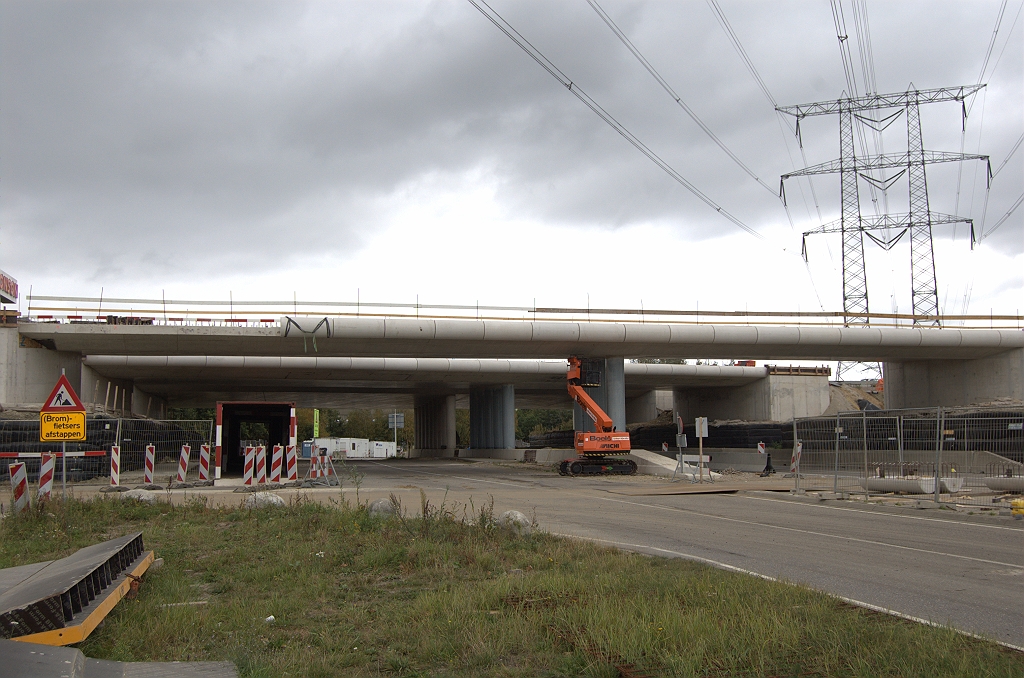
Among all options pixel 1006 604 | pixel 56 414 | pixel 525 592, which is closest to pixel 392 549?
pixel 525 592

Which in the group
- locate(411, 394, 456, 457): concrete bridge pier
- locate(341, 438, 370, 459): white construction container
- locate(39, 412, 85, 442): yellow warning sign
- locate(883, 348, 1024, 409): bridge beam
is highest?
locate(883, 348, 1024, 409): bridge beam

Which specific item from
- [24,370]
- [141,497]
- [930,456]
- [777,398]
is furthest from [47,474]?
[777,398]

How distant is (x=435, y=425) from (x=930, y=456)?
183ft

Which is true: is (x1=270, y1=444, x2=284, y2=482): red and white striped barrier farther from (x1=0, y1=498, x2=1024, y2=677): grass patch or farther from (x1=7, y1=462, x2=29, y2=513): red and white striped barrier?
(x1=0, y1=498, x2=1024, y2=677): grass patch

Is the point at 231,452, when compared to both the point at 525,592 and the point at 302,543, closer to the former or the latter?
the point at 302,543

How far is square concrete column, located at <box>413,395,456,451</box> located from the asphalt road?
155 ft

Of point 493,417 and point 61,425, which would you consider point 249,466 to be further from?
point 493,417

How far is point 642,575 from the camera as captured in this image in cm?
796

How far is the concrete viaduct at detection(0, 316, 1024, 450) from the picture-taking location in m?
33.0

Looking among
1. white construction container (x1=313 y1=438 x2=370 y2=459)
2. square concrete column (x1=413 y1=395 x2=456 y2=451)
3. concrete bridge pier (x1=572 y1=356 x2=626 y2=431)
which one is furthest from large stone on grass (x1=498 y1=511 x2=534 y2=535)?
white construction container (x1=313 y1=438 x2=370 y2=459)

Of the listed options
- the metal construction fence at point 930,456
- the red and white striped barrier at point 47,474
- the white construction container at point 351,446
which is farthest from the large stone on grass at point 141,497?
the white construction container at point 351,446

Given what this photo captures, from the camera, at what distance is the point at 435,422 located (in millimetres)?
71750

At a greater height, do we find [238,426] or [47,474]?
[238,426]

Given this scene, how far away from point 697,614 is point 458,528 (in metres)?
5.14
